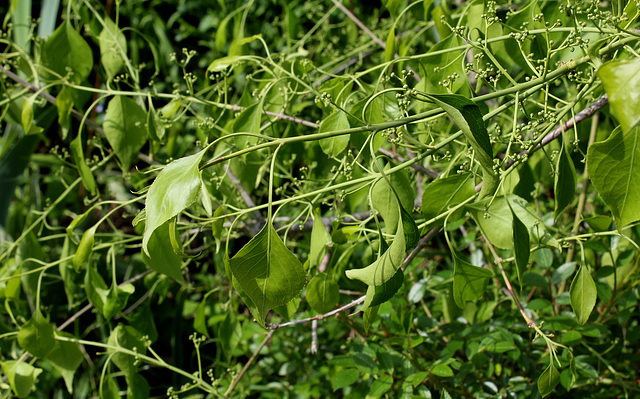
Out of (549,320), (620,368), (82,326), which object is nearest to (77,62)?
(549,320)

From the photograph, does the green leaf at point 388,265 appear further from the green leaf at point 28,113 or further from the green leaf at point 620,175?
the green leaf at point 28,113

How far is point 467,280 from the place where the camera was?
0.53 m

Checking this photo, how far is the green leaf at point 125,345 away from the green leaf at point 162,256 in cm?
24

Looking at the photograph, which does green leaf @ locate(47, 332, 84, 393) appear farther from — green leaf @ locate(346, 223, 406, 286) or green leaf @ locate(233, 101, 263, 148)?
green leaf @ locate(346, 223, 406, 286)

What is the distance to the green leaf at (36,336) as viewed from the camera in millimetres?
712

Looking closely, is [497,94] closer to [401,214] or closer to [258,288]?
[401,214]

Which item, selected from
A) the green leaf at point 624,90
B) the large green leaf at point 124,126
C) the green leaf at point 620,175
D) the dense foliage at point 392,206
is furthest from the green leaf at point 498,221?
the large green leaf at point 124,126

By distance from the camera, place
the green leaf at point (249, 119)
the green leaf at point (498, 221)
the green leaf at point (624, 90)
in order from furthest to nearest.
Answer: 1. the green leaf at point (249, 119)
2. the green leaf at point (498, 221)
3. the green leaf at point (624, 90)

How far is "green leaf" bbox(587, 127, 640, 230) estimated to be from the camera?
1.23 ft

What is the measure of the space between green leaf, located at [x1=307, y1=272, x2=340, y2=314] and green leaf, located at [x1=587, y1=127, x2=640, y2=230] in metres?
0.29

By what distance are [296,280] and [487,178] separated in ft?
0.54

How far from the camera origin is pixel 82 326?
1.83m

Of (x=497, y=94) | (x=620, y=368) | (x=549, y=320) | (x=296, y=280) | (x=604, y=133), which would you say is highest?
(x=497, y=94)

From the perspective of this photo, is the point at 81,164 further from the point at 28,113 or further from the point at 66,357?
the point at 66,357
